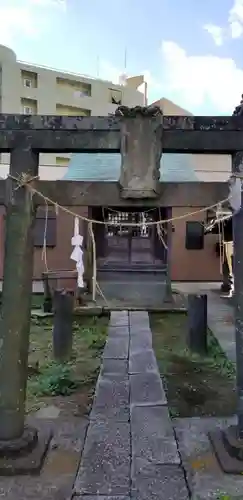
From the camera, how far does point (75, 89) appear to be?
143ft

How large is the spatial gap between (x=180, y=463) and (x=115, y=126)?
292cm

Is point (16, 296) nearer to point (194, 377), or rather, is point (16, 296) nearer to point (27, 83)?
point (194, 377)

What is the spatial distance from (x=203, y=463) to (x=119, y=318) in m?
6.17

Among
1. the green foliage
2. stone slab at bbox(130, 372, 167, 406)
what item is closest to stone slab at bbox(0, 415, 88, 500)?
Result: stone slab at bbox(130, 372, 167, 406)

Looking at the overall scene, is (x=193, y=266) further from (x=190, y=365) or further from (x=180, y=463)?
(x=180, y=463)

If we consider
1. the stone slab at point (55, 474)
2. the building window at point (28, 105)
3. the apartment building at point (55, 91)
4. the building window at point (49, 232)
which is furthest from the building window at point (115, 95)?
the stone slab at point (55, 474)

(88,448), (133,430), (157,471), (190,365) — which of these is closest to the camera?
(157,471)

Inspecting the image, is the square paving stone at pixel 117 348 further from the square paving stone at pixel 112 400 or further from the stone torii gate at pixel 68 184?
the stone torii gate at pixel 68 184

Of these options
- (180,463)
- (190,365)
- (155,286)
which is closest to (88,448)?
(180,463)

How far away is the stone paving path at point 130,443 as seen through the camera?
321 centimetres

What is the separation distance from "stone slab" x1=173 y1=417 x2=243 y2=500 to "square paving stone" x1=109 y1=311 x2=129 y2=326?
4548mm

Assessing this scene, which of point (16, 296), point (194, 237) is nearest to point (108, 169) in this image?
point (194, 237)

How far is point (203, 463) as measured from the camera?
386 cm

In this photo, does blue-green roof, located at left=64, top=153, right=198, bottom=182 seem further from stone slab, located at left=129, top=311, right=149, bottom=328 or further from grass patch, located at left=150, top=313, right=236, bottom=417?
grass patch, located at left=150, top=313, right=236, bottom=417
